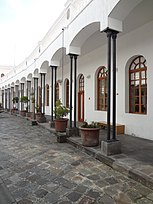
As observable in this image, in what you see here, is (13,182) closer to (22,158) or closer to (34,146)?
(22,158)

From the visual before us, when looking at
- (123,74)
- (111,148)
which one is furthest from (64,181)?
(123,74)

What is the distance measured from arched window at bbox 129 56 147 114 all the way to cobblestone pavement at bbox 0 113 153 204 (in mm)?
3628

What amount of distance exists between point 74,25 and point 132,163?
551 centimetres

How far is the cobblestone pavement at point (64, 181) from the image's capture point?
3.07 metres

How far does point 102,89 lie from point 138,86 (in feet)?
9.32

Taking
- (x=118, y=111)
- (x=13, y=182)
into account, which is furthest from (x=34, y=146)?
(x=118, y=111)

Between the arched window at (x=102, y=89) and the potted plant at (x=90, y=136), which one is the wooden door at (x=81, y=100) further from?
the potted plant at (x=90, y=136)

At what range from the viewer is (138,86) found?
26.0 feet

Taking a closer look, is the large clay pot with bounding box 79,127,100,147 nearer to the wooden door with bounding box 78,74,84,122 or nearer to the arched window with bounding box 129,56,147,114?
the arched window with bounding box 129,56,147,114

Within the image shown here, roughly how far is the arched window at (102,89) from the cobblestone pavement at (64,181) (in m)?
5.07

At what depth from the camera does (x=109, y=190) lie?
3.33 metres

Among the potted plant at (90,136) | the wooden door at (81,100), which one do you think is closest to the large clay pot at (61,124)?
A: the potted plant at (90,136)

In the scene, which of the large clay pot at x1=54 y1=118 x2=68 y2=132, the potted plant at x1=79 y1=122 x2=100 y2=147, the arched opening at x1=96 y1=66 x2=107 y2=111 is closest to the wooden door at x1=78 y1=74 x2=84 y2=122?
the arched opening at x1=96 y1=66 x2=107 y2=111

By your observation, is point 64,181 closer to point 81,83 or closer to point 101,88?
point 101,88
